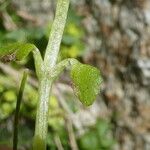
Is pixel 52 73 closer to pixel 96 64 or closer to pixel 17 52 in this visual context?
pixel 17 52

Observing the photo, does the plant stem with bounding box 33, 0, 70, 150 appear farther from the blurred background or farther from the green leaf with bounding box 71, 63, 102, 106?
the blurred background

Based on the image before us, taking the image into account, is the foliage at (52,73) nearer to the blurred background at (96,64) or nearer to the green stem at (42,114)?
the green stem at (42,114)

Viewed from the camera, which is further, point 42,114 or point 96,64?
point 96,64

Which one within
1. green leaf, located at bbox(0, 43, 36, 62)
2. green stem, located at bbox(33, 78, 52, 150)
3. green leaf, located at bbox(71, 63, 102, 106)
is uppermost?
green leaf, located at bbox(0, 43, 36, 62)

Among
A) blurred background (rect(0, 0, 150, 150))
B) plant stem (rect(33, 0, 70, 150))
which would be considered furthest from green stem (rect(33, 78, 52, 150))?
blurred background (rect(0, 0, 150, 150))

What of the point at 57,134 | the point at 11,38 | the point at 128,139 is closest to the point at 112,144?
the point at 128,139

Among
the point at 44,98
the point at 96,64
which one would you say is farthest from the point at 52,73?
the point at 96,64
